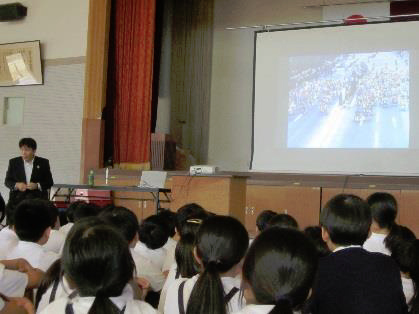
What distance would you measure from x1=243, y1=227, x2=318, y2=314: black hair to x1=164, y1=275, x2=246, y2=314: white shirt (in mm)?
306

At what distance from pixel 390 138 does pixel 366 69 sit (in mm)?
875

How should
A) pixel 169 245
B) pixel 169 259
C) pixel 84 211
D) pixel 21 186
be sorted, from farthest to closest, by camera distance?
pixel 21 186
pixel 84 211
pixel 169 245
pixel 169 259

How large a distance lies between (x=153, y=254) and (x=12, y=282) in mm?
990

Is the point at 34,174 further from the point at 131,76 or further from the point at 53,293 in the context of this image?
the point at 53,293

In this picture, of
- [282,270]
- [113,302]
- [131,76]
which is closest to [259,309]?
[282,270]

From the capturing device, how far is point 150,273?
87.4 inches

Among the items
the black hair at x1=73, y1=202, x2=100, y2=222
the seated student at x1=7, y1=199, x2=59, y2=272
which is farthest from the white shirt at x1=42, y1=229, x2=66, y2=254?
the seated student at x1=7, y1=199, x2=59, y2=272

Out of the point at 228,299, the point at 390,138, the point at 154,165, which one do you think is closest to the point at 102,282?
the point at 228,299

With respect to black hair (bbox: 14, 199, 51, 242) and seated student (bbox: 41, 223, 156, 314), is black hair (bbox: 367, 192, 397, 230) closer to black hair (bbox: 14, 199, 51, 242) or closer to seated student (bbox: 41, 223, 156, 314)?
black hair (bbox: 14, 199, 51, 242)

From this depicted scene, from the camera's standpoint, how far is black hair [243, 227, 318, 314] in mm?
1053

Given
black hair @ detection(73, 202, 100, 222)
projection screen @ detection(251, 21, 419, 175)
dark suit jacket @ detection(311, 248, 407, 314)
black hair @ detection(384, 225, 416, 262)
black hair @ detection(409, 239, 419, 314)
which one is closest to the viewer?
dark suit jacket @ detection(311, 248, 407, 314)

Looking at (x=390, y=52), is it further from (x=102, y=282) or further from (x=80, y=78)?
(x=102, y=282)

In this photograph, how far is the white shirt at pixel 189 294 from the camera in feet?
4.52

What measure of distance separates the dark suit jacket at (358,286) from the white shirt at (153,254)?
1.12 meters
